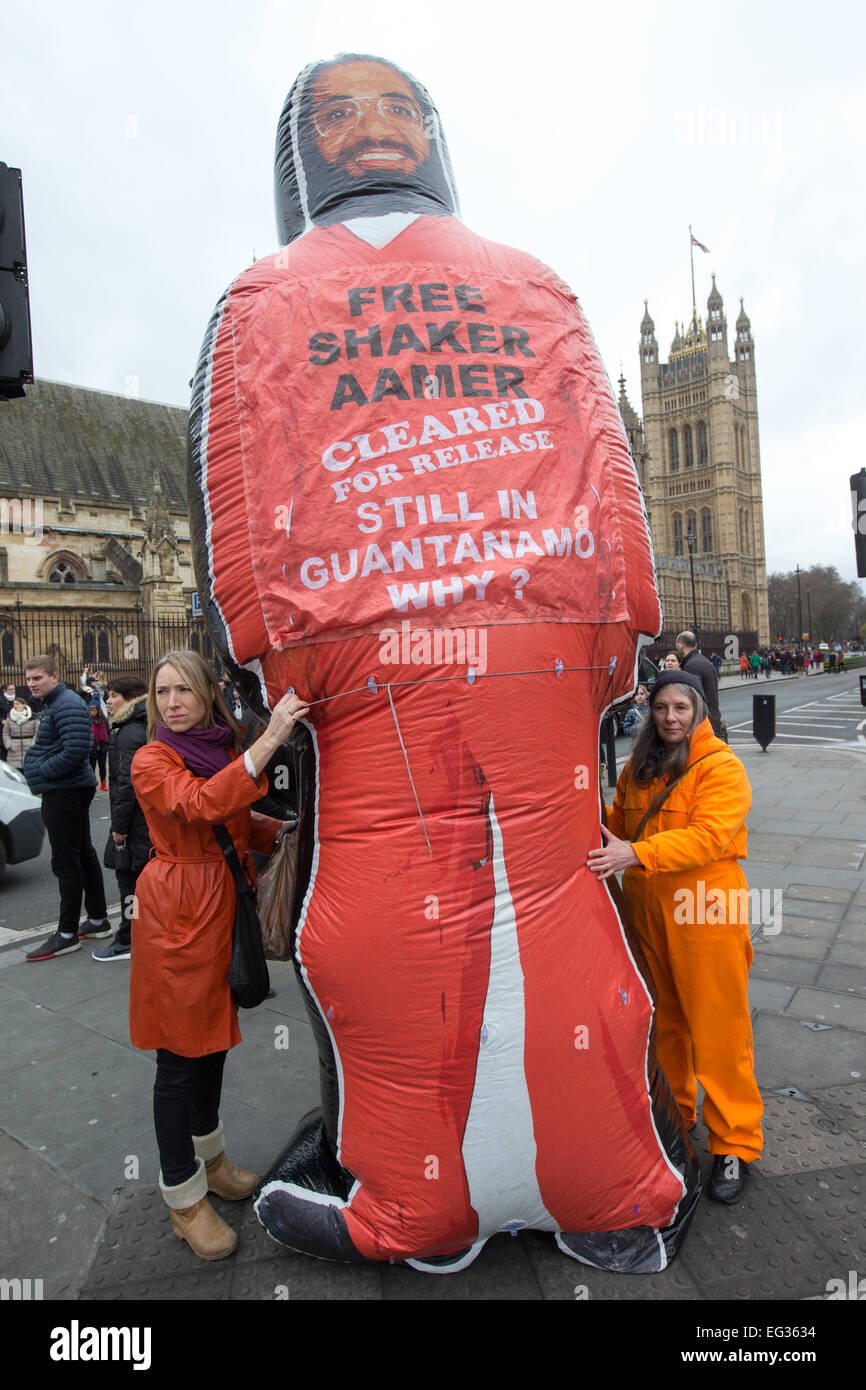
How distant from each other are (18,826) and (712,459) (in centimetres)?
9473

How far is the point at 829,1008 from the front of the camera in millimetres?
4133

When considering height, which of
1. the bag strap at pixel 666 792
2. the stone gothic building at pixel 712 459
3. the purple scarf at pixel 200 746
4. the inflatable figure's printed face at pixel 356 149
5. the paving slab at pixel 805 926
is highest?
the stone gothic building at pixel 712 459

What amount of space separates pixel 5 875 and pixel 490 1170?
6.82m

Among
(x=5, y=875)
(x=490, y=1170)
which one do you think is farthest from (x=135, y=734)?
(x=5, y=875)

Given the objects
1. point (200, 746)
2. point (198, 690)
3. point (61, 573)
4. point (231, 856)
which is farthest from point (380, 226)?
point (61, 573)

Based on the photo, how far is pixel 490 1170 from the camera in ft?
7.12

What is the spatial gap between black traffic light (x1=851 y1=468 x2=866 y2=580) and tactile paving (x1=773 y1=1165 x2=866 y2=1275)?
6.89 metres

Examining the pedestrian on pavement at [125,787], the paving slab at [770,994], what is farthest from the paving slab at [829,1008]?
the pedestrian on pavement at [125,787]

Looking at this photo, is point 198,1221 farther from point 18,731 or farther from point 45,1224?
point 18,731

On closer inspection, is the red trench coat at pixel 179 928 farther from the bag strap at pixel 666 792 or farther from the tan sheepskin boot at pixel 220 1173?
the bag strap at pixel 666 792

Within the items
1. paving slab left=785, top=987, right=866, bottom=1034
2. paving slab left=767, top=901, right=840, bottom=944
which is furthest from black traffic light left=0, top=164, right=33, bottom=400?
paving slab left=767, top=901, right=840, bottom=944

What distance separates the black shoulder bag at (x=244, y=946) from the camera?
2.50 m

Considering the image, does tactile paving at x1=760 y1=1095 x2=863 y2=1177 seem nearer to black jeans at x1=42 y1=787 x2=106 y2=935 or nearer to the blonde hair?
the blonde hair
